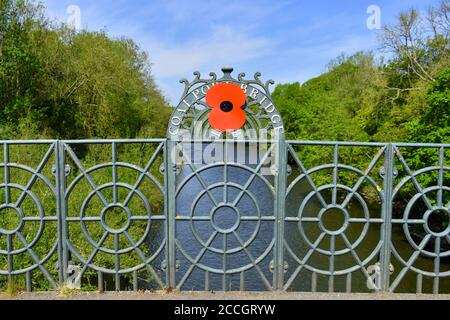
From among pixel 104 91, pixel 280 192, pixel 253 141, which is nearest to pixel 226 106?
pixel 253 141

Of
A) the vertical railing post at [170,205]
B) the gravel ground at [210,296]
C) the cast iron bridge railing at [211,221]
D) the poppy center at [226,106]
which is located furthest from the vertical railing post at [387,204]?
the vertical railing post at [170,205]

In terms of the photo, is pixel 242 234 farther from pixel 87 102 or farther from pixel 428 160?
pixel 87 102

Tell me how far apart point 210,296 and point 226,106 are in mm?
1640

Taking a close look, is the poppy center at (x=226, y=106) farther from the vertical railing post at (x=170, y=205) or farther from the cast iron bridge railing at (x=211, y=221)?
the vertical railing post at (x=170, y=205)

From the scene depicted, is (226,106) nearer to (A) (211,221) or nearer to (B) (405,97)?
(A) (211,221)

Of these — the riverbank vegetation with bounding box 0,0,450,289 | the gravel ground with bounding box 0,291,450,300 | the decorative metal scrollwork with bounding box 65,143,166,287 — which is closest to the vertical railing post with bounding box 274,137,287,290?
the gravel ground with bounding box 0,291,450,300

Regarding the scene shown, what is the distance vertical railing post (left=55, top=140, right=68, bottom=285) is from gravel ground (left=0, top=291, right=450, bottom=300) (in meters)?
0.22

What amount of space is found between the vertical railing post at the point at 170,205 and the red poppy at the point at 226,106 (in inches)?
18.2

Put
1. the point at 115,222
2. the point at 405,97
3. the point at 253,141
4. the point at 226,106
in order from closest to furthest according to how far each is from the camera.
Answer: the point at 253,141, the point at 226,106, the point at 115,222, the point at 405,97

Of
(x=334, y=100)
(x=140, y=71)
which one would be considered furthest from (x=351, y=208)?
(x=140, y=71)

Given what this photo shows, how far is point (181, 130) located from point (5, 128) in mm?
13995

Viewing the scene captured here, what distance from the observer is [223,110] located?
3488 millimetres

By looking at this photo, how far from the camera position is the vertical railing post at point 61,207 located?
10.8 feet

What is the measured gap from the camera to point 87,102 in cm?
1897
